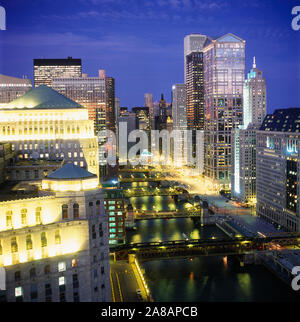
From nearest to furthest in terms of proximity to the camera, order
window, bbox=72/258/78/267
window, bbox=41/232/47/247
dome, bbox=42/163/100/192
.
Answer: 1. window, bbox=41/232/47/247
2. window, bbox=72/258/78/267
3. dome, bbox=42/163/100/192

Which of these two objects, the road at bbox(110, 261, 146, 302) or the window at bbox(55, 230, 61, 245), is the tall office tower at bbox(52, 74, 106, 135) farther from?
the window at bbox(55, 230, 61, 245)

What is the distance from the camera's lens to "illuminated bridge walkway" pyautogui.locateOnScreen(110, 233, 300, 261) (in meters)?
51.4

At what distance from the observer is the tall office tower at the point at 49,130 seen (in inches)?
2133

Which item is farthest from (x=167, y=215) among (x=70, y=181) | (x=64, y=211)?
(x=64, y=211)

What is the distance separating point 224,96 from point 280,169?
5403cm

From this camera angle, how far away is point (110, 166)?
14762 cm

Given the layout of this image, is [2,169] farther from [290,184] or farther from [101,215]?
[290,184]

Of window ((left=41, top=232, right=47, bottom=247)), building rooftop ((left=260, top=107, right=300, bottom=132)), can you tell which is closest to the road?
Result: window ((left=41, top=232, right=47, bottom=247))

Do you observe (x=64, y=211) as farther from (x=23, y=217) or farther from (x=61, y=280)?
(x=61, y=280)

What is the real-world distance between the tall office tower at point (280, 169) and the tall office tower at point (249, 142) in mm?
9767

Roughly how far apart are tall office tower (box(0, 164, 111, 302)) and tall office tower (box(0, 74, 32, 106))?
3126 inches

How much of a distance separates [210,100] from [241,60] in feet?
46.6

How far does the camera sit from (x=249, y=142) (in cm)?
8531
